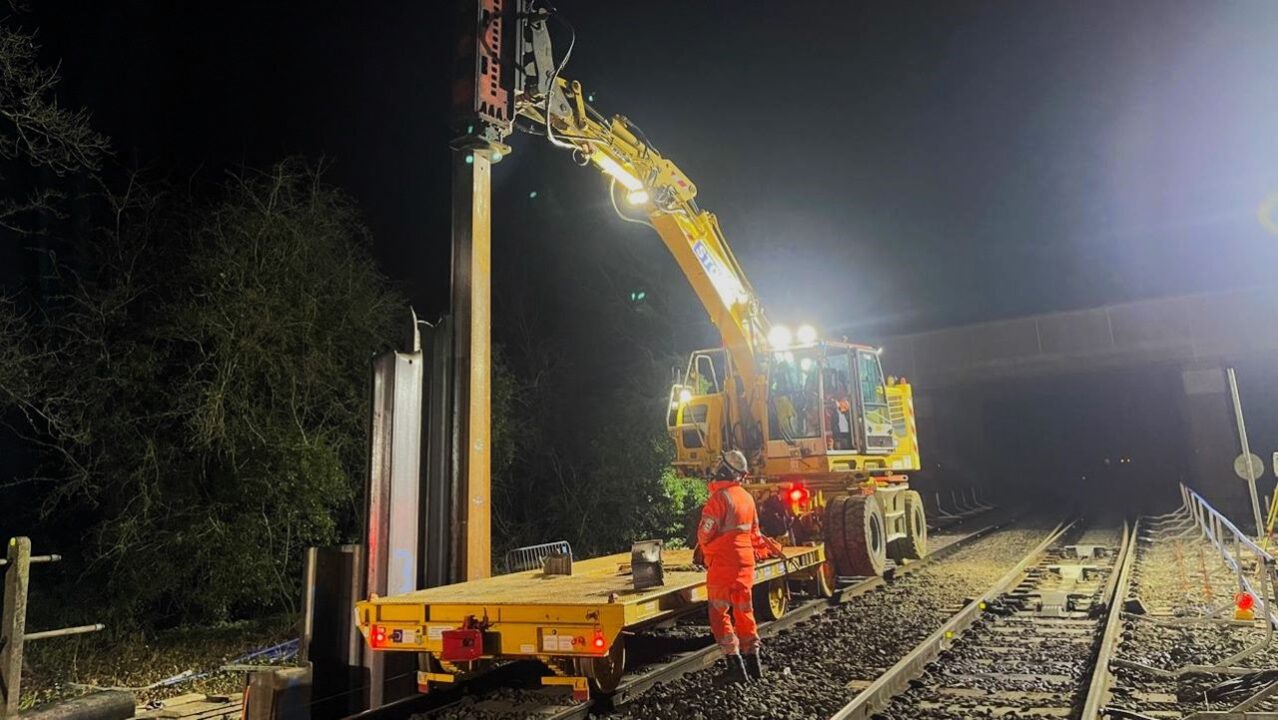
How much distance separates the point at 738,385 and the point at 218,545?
7239mm

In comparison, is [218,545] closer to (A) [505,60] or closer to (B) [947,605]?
(A) [505,60]

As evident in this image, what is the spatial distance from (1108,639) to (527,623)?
5.48 meters

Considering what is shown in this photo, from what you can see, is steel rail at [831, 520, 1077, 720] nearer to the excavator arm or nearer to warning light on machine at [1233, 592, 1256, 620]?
warning light on machine at [1233, 592, 1256, 620]

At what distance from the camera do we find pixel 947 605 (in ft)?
29.7

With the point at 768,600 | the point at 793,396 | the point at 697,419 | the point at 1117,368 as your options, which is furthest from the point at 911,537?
the point at 1117,368

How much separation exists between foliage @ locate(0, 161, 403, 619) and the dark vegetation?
27mm

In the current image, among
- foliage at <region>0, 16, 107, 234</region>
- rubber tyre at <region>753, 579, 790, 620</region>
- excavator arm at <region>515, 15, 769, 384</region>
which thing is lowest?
rubber tyre at <region>753, 579, 790, 620</region>

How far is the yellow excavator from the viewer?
31.4 ft

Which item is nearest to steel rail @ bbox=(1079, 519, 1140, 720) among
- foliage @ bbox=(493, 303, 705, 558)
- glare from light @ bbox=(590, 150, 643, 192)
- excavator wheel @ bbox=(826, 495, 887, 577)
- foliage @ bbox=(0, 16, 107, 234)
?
excavator wheel @ bbox=(826, 495, 887, 577)

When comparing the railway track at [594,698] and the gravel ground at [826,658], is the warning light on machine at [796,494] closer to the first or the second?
the gravel ground at [826,658]

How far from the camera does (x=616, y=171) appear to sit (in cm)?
872

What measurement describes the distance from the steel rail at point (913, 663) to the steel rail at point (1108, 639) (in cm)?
122

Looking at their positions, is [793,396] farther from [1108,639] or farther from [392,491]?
[392,491]

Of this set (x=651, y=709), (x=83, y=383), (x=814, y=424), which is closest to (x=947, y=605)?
(x=814, y=424)
